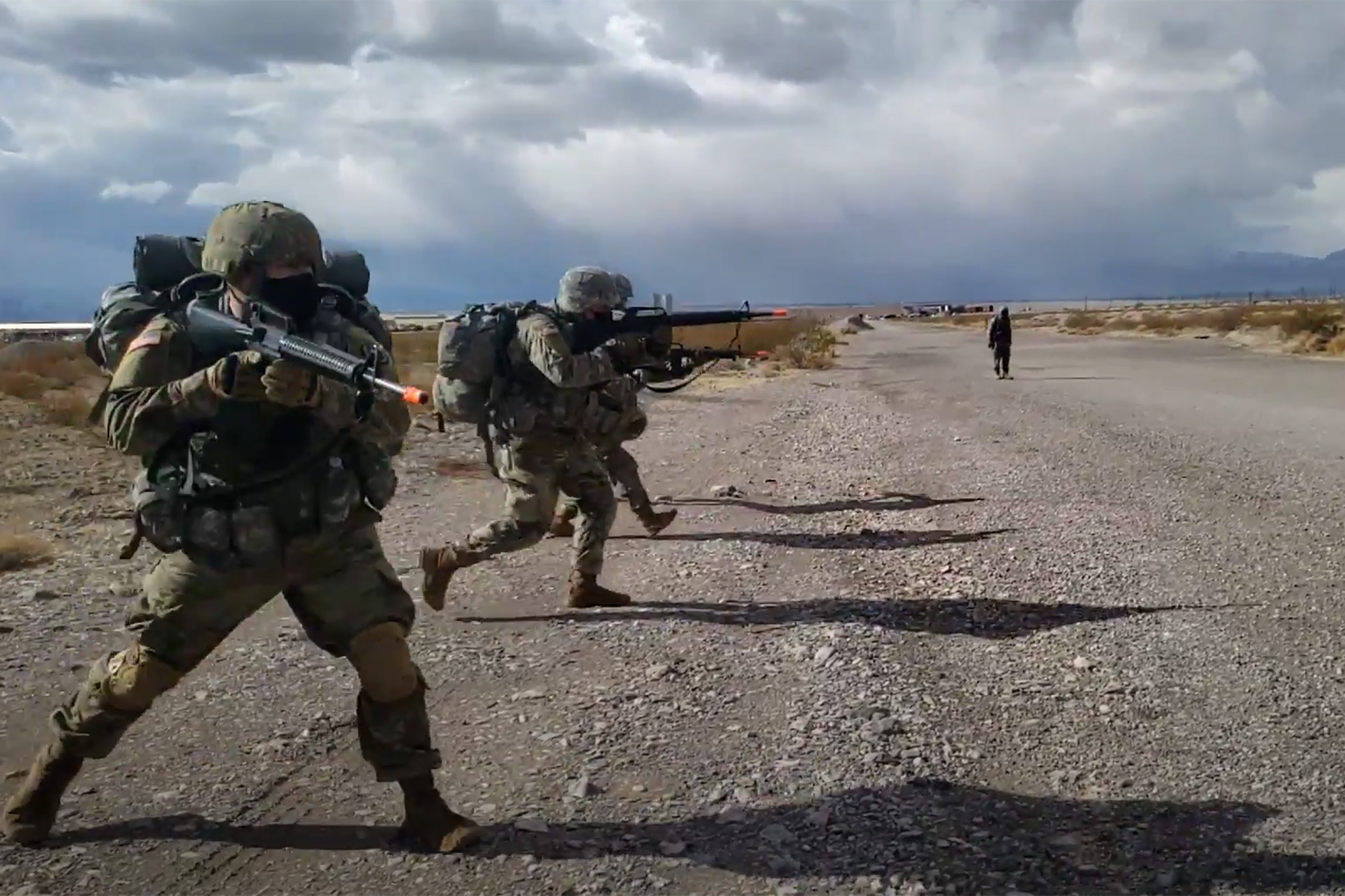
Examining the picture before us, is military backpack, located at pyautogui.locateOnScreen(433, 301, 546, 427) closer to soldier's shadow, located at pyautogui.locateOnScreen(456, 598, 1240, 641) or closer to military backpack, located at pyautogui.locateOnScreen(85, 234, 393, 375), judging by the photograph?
soldier's shadow, located at pyautogui.locateOnScreen(456, 598, 1240, 641)

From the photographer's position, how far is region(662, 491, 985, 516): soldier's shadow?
899cm

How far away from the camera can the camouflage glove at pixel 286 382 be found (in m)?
2.94

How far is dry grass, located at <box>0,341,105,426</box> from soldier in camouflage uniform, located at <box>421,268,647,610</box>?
34.5ft

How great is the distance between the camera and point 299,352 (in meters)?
2.93

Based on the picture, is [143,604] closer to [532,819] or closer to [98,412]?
[98,412]

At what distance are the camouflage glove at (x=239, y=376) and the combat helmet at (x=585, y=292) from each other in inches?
128

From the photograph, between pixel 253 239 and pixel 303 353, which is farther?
pixel 253 239

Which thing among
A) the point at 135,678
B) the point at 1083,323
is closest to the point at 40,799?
the point at 135,678

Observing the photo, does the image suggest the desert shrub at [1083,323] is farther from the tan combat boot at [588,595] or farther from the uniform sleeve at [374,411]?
the uniform sleeve at [374,411]

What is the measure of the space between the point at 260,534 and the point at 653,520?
5.11 metres

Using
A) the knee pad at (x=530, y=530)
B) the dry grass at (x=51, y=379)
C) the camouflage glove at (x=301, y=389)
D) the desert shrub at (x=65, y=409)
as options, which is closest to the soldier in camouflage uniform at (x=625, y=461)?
the knee pad at (x=530, y=530)

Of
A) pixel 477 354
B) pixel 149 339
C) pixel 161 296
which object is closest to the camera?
pixel 149 339

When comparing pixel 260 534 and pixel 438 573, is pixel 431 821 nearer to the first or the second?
pixel 260 534

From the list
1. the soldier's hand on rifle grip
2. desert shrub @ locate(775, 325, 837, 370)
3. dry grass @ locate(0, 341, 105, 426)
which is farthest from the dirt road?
desert shrub @ locate(775, 325, 837, 370)
